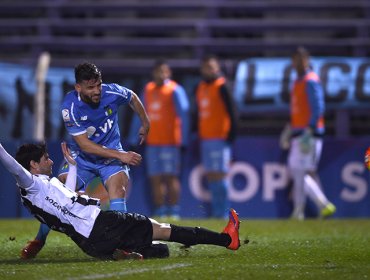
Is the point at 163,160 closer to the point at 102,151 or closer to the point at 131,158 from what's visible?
the point at 102,151

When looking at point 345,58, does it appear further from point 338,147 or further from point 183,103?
point 183,103

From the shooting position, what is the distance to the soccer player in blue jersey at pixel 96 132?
8.64m

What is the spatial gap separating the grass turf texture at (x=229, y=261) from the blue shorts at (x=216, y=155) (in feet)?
9.73

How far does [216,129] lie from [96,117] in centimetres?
585

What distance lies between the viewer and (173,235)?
8.20 m

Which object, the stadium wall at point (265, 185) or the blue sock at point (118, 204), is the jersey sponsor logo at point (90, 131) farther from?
the stadium wall at point (265, 185)

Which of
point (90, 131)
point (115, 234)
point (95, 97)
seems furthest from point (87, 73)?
point (115, 234)

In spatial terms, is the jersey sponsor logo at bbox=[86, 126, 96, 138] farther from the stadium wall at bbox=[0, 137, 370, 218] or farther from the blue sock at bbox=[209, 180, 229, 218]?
the stadium wall at bbox=[0, 137, 370, 218]

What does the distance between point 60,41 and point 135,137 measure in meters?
3.43

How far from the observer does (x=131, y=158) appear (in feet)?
27.5

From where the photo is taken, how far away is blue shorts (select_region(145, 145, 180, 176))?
14.7 metres

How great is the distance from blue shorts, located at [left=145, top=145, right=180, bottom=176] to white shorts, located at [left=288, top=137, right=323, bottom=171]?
170cm

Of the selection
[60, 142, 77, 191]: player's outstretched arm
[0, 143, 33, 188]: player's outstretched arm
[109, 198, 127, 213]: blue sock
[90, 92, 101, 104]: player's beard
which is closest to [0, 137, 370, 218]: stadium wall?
[60, 142, 77, 191]: player's outstretched arm

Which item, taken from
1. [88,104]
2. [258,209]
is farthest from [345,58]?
[88,104]
